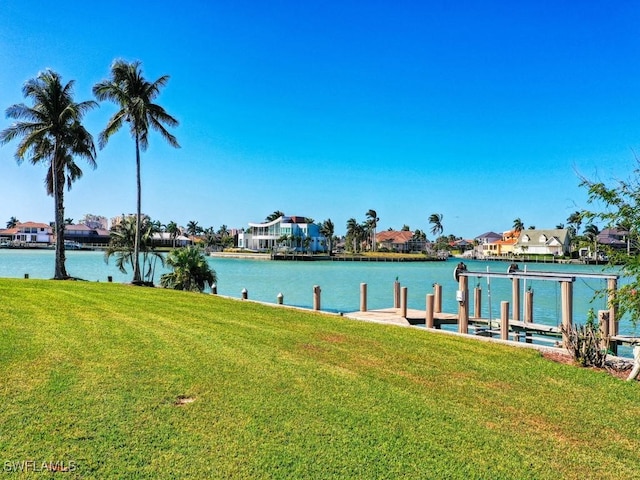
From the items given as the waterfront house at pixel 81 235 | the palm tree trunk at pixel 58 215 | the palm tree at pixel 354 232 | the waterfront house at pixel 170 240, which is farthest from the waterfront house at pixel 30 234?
the palm tree trunk at pixel 58 215

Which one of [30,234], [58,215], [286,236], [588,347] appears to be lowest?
[588,347]

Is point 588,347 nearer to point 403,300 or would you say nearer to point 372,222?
point 403,300

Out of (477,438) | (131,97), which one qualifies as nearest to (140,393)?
(477,438)

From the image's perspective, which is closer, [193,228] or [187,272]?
[187,272]

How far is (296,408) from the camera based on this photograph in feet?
20.6

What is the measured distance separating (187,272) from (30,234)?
163287 millimetres

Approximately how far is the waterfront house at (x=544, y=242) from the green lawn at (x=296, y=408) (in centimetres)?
12400

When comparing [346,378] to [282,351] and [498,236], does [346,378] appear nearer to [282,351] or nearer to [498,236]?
[282,351]

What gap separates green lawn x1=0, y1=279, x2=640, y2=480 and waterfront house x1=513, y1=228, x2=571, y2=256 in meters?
124

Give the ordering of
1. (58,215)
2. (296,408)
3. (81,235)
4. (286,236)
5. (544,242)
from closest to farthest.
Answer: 1. (296,408)
2. (58,215)
3. (544,242)
4. (286,236)
5. (81,235)

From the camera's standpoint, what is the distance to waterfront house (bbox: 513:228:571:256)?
120438 mm

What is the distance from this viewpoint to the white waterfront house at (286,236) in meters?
126

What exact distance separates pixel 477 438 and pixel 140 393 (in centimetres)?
458

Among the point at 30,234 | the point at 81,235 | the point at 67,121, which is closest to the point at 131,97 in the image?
the point at 67,121
